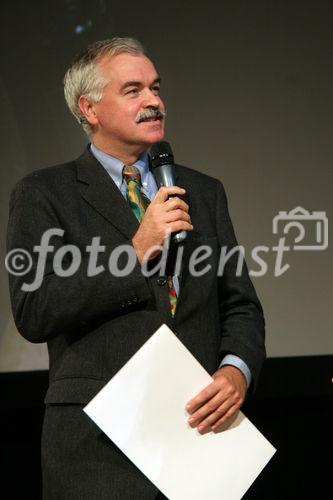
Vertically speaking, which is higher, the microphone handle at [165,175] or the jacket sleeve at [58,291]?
the microphone handle at [165,175]

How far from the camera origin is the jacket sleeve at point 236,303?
69.6 inches

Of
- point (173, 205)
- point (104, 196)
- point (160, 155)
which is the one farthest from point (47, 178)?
point (173, 205)

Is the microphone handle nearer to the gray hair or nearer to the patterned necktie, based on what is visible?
the patterned necktie

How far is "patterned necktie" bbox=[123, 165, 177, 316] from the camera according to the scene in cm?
170

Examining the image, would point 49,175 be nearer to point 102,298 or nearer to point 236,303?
point 102,298

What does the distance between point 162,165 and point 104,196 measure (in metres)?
0.15

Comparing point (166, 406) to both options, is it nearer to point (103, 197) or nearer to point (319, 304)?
point (103, 197)

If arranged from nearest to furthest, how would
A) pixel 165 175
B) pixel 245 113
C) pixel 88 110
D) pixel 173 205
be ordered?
pixel 173 205, pixel 165 175, pixel 88 110, pixel 245 113

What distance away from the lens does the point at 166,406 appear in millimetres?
1531

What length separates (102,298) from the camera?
1.56 m
